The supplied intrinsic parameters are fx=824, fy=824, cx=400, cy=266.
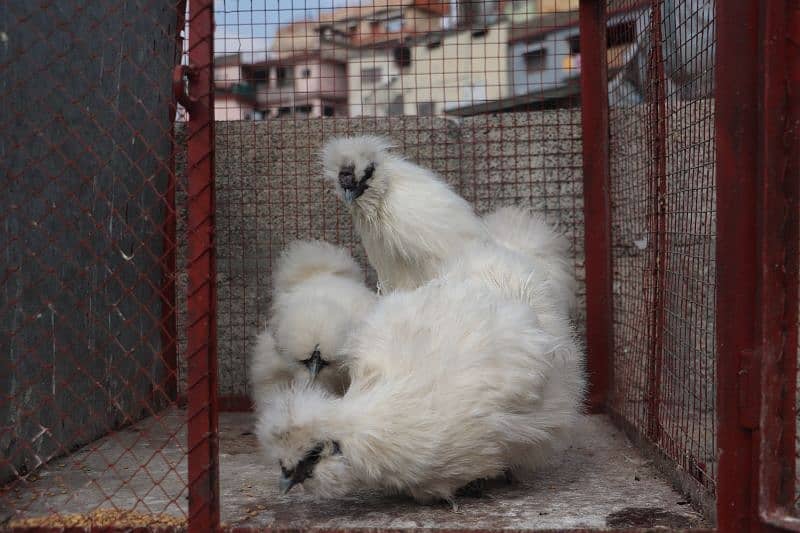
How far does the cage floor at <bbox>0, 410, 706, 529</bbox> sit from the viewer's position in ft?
11.0

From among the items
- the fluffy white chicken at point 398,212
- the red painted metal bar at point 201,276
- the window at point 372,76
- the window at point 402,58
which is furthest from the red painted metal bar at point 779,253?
the window at point 372,76

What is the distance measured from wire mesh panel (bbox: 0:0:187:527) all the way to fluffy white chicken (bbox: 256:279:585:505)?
0.61m

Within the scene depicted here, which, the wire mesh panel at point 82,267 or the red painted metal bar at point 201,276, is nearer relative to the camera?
the red painted metal bar at point 201,276

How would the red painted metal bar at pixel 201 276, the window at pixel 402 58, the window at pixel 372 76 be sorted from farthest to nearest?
the window at pixel 372 76 < the window at pixel 402 58 < the red painted metal bar at pixel 201 276

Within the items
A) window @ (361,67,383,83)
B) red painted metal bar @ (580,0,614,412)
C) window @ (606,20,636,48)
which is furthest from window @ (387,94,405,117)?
window @ (606,20,636,48)

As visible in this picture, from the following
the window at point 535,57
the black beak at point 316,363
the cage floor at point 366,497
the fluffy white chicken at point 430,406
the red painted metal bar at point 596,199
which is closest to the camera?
the fluffy white chicken at point 430,406

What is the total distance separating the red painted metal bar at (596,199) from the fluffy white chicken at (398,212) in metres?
0.96

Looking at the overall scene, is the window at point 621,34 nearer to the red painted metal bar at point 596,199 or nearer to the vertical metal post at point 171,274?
the red painted metal bar at point 596,199

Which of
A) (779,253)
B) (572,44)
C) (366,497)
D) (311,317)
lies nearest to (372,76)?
(572,44)

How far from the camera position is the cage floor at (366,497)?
3340 mm

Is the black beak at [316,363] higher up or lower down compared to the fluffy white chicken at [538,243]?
lower down

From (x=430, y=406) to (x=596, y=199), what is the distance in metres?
2.69

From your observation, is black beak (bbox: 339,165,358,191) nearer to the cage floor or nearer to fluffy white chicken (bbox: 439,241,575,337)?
fluffy white chicken (bbox: 439,241,575,337)

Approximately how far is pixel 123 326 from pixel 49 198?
1125mm
